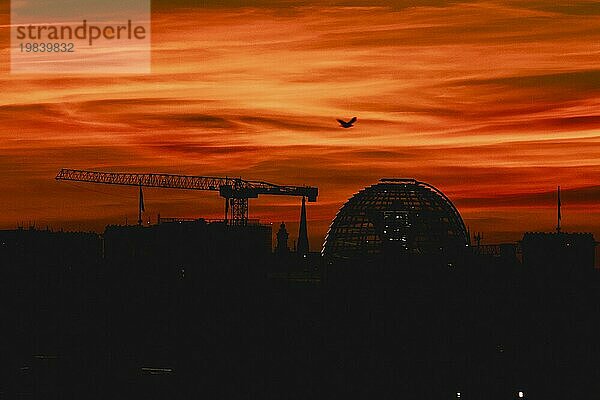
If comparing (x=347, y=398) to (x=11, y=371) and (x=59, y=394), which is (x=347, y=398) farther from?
(x=11, y=371)

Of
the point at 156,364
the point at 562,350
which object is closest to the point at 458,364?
the point at 562,350

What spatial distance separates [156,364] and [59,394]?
39.2 metres

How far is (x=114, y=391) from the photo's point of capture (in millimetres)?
160875

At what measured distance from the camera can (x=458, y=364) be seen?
17838 centimetres

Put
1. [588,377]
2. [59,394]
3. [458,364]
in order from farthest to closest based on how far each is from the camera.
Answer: [458,364], [588,377], [59,394]

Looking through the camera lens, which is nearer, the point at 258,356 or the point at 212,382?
the point at 212,382

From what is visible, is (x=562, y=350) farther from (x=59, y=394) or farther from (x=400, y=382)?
(x=59, y=394)

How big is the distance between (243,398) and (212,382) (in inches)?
480

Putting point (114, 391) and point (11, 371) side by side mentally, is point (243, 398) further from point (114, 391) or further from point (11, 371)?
point (11, 371)

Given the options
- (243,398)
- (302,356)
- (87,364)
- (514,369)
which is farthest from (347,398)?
(87,364)

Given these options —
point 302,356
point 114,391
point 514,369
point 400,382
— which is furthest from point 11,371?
point 514,369

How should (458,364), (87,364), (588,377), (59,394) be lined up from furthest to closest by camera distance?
(87,364) < (458,364) < (588,377) < (59,394)

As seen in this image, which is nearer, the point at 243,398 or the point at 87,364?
the point at 243,398

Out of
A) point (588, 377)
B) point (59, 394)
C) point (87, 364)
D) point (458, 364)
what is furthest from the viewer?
point (87, 364)
